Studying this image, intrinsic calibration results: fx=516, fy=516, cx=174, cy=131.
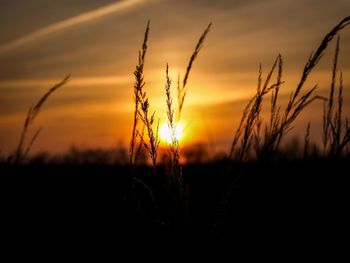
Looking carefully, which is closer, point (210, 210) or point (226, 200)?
point (226, 200)

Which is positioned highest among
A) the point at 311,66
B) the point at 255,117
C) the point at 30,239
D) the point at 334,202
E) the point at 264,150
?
the point at 311,66

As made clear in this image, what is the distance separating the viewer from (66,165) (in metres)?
6.66

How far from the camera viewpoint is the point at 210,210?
370cm

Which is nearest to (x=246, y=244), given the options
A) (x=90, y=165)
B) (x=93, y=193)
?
(x=93, y=193)

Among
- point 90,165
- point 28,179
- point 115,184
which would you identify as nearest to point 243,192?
point 115,184

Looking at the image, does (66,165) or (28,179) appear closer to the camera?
(28,179)

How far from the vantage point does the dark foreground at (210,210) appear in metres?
2.31

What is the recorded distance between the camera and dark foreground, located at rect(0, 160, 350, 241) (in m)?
2.31

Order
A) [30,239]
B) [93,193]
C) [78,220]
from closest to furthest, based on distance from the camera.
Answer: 1. [30,239]
2. [78,220]
3. [93,193]

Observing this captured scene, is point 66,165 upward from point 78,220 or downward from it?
upward

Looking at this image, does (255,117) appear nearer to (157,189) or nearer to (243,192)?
(243,192)

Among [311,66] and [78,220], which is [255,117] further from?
[78,220]

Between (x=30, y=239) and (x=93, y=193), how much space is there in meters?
1.75

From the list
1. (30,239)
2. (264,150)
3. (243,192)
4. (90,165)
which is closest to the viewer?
(264,150)
